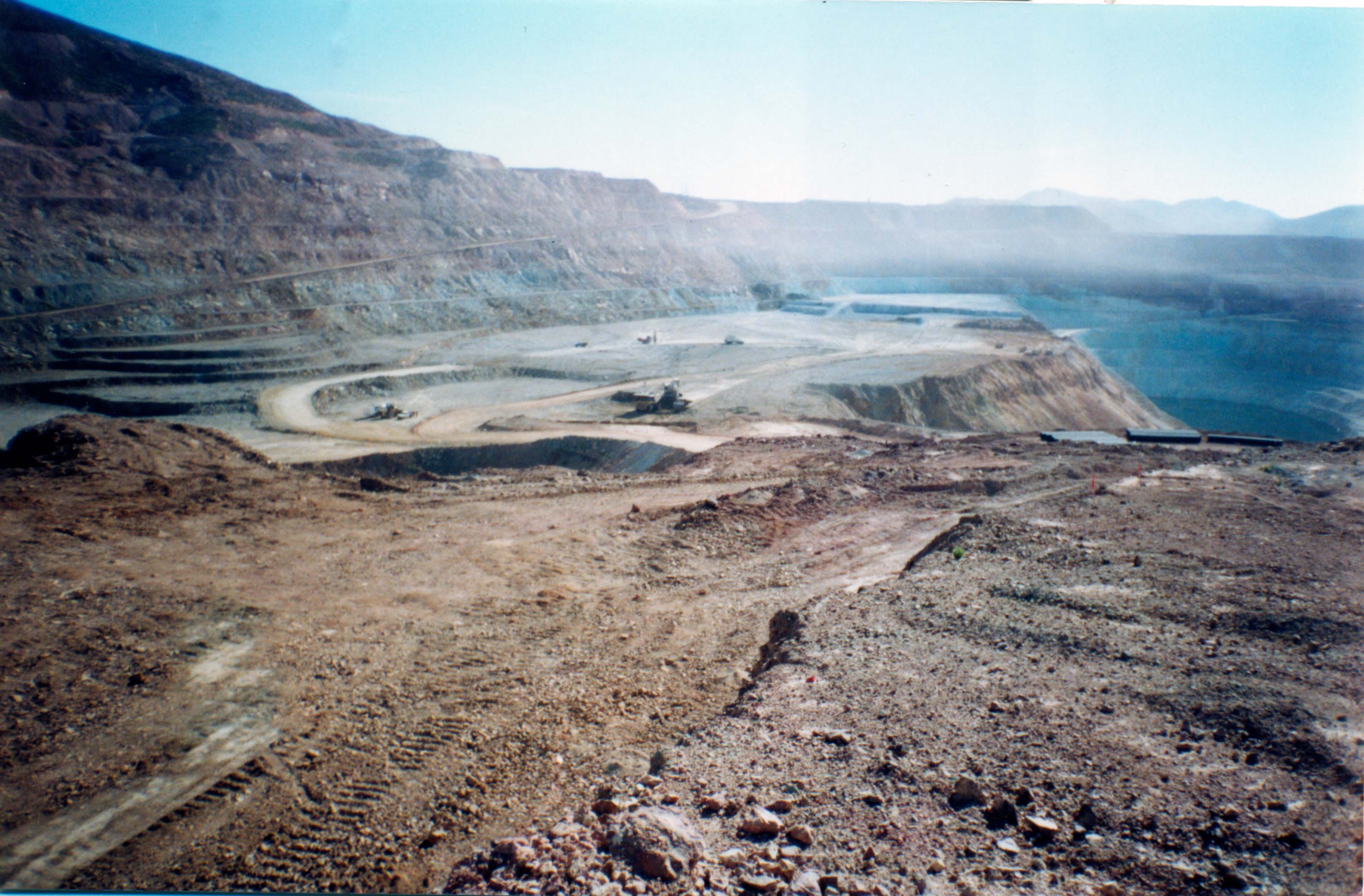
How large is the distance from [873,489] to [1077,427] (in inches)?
862

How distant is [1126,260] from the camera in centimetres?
5203

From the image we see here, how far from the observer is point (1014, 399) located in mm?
27812

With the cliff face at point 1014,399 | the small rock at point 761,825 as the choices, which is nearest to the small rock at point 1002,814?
the small rock at point 761,825

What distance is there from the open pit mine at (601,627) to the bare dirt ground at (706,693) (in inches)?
1.1

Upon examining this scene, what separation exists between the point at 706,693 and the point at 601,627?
1678 millimetres

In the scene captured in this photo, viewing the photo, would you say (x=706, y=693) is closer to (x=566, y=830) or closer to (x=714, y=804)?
(x=714, y=804)

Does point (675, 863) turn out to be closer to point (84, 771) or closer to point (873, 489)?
point (84, 771)

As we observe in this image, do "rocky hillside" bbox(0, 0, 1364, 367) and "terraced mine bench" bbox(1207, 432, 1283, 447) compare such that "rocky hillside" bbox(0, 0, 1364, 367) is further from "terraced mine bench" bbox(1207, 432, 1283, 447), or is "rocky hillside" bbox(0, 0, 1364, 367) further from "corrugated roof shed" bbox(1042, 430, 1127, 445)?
"corrugated roof shed" bbox(1042, 430, 1127, 445)

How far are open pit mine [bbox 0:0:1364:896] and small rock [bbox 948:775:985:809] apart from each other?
0.06 feet

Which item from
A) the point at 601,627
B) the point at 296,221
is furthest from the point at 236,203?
the point at 601,627

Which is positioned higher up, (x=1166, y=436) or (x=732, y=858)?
(x=732, y=858)

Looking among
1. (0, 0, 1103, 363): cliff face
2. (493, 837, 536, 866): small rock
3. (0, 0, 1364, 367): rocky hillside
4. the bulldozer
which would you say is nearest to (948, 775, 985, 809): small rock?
(493, 837, 536, 866): small rock

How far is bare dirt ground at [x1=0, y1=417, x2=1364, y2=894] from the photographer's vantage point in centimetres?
310

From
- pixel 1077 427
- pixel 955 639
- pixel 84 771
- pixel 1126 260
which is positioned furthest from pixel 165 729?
pixel 1126 260
